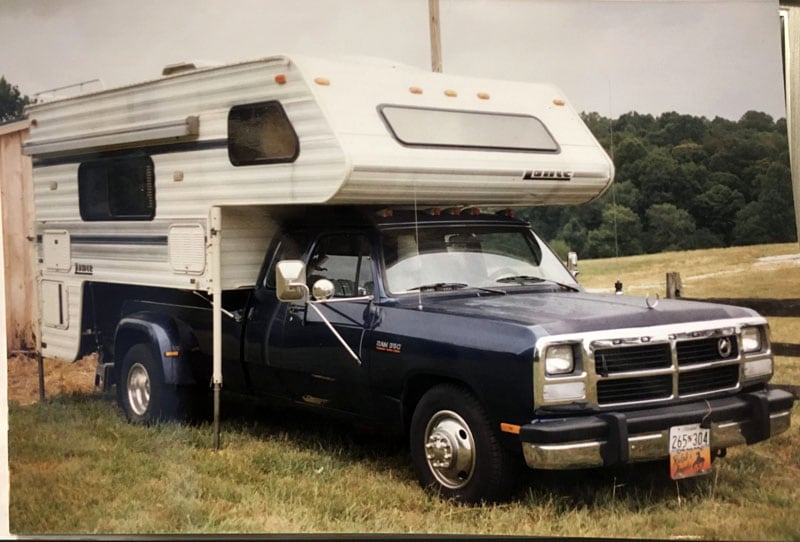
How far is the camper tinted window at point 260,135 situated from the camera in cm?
532

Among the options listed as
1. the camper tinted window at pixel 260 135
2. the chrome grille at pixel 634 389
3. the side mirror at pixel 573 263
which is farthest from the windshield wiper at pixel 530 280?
the camper tinted window at pixel 260 135

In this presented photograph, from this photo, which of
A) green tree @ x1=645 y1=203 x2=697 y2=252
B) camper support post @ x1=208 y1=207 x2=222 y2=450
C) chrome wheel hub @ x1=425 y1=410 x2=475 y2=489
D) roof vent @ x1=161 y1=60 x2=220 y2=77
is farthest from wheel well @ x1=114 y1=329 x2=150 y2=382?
green tree @ x1=645 y1=203 x2=697 y2=252

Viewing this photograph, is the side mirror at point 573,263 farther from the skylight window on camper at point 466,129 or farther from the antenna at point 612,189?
the skylight window on camper at point 466,129

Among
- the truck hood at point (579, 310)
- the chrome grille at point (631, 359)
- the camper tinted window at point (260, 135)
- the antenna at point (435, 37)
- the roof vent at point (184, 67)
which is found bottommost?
the chrome grille at point (631, 359)

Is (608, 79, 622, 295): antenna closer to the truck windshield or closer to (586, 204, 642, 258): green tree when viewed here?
(586, 204, 642, 258): green tree

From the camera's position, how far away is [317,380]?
219 inches

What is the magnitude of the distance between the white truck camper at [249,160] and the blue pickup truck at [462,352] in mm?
224

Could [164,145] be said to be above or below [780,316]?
above

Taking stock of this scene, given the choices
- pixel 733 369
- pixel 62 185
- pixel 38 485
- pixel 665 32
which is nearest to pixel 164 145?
pixel 62 185

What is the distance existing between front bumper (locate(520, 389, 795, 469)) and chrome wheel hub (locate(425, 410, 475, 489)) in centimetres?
38

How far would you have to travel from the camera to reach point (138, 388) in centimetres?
609

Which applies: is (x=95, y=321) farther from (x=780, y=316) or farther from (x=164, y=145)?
(x=780, y=316)

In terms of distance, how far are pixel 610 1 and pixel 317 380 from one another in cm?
283

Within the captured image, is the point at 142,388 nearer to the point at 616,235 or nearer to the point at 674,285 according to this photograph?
the point at 616,235
